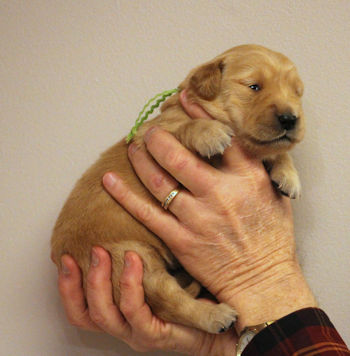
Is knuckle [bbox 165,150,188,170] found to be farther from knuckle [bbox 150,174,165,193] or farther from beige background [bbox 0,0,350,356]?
beige background [bbox 0,0,350,356]

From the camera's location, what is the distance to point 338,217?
5.49ft

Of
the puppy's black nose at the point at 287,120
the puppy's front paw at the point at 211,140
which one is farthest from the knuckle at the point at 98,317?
the puppy's black nose at the point at 287,120

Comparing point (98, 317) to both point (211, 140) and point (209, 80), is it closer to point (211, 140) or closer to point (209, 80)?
point (211, 140)

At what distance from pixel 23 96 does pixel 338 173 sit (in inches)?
62.8

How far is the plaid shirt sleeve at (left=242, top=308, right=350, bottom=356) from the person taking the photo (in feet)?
3.67

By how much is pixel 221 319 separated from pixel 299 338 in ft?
0.88

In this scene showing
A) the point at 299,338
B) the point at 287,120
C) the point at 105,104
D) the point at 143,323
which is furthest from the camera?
the point at 105,104

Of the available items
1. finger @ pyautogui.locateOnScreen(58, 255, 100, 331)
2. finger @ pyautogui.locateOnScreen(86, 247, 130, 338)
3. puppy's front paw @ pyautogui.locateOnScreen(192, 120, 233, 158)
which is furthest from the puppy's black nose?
finger @ pyautogui.locateOnScreen(58, 255, 100, 331)

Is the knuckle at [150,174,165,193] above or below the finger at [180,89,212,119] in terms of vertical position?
below

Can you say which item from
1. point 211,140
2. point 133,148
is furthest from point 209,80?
point 133,148

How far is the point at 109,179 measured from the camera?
1.47 metres

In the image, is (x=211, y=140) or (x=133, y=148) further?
(x=133, y=148)

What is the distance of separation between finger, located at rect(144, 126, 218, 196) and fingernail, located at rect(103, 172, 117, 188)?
7.5 inches

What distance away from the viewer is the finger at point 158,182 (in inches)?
53.9
